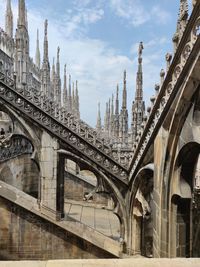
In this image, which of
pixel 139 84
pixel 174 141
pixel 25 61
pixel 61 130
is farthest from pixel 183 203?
pixel 25 61

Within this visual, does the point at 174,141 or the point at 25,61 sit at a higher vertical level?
the point at 25,61

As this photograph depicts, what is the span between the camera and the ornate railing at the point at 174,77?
14.8ft

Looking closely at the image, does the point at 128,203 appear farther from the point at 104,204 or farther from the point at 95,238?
the point at 104,204

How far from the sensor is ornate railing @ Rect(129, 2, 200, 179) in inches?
178

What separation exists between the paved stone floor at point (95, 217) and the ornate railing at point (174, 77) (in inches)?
219

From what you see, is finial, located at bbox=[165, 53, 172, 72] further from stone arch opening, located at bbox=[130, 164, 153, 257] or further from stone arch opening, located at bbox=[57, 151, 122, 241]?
stone arch opening, located at bbox=[57, 151, 122, 241]

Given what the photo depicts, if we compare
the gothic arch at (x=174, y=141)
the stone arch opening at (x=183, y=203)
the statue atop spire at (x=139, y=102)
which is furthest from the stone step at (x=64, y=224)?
the statue atop spire at (x=139, y=102)

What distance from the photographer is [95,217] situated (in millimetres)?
14078

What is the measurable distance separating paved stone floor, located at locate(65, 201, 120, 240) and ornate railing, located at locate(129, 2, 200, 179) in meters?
5.57

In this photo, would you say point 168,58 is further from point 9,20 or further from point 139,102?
point 9,20

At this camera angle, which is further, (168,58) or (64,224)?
(64,224)

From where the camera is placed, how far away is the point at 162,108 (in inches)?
238

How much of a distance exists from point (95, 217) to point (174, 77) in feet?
34.3

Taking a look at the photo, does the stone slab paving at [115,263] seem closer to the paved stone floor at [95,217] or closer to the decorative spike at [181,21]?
the decorative spike at [181,21]
